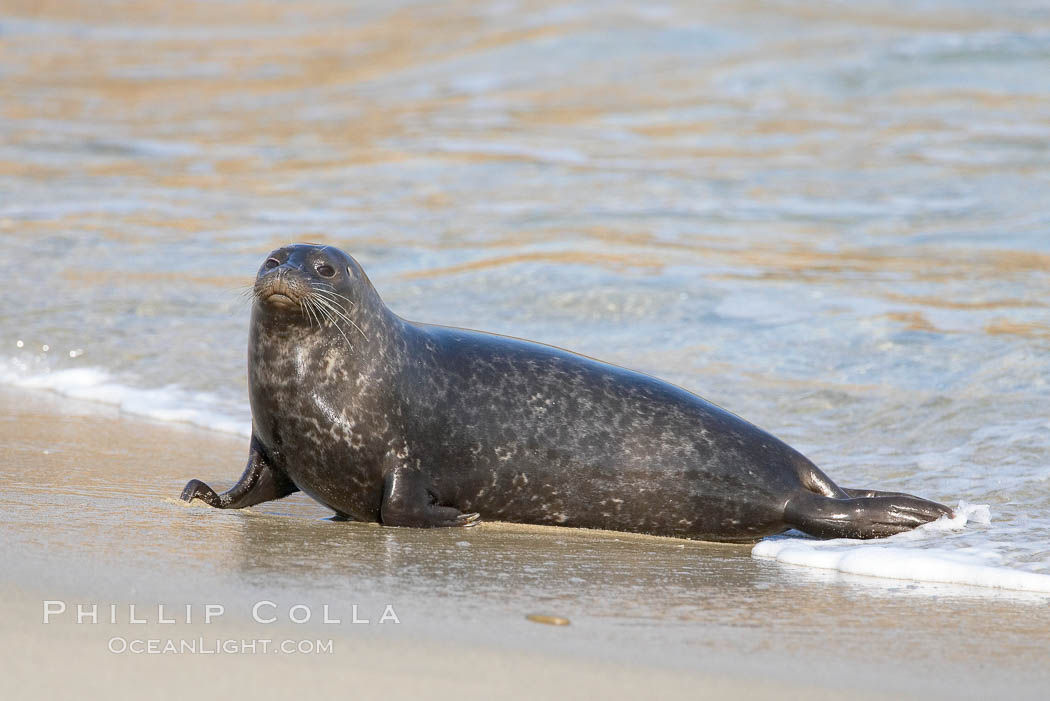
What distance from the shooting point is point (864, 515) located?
4.93 meters

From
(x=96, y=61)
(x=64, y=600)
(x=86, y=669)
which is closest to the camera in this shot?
(x=86, y=669)

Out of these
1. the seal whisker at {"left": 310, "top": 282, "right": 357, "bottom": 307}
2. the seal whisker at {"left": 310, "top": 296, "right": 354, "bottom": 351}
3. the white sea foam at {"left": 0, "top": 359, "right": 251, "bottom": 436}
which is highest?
the seal whisker at {"left": 310, "top": 282, "right": 357, "bottom": 307}

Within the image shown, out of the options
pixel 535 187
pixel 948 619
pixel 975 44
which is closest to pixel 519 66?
pixel 975 44

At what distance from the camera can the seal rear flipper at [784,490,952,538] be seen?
16.1 ft

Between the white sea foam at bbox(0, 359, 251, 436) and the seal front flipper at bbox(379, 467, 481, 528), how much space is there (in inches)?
80.3

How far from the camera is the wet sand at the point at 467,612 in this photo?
300cm

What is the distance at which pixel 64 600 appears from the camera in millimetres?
3430

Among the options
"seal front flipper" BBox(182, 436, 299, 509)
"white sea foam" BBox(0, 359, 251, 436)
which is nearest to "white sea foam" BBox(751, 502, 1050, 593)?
"seal front flipper" BBox(182, 436, 299, 509)

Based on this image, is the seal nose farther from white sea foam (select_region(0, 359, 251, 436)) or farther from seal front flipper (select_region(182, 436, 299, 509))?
white sea foam (select_region(0, 359, 251, 436))

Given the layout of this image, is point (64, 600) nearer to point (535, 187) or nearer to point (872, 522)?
point (872, 522)

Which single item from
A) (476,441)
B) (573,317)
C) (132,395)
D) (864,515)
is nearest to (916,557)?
(864,515)

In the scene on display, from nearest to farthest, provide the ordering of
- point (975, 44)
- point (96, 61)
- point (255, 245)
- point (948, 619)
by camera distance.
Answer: point (948, 619) < point (255, 245) < point (975, 44) < point (96, 61)

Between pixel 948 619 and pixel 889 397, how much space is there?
3.41 meters

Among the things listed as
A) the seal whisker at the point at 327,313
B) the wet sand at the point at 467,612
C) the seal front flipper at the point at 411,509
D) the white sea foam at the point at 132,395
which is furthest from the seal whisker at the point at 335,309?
the white sea foam at the point at 132,395
